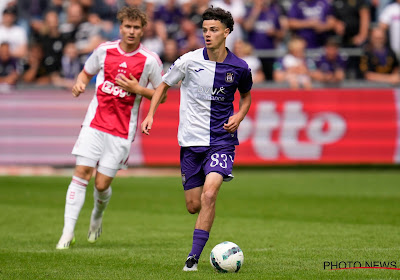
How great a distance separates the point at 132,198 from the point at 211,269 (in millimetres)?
7119

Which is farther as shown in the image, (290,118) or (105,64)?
(290,118)

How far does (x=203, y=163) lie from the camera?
25.7 ft

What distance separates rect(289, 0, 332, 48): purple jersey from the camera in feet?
63.9

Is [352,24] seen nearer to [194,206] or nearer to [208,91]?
[208,91]

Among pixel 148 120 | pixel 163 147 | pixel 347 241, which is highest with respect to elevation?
pixel 148 120

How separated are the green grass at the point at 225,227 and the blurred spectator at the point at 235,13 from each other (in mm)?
3745

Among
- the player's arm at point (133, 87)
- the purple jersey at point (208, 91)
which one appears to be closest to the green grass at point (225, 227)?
the purple jersey at point (208, 91)

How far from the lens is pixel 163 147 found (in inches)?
731

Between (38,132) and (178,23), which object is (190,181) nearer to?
(38,132)

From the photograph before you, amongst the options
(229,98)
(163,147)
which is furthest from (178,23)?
(229,98)

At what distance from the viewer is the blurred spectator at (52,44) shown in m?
19.7

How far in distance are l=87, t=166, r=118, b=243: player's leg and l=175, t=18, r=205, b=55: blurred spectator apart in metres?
10.1

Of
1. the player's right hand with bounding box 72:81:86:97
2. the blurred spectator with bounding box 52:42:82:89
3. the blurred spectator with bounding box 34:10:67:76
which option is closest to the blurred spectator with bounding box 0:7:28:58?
the blurred spectator with bounding box 34:10:67:76

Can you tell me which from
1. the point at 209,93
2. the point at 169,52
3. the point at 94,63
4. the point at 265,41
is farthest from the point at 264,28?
the point at 209,93
